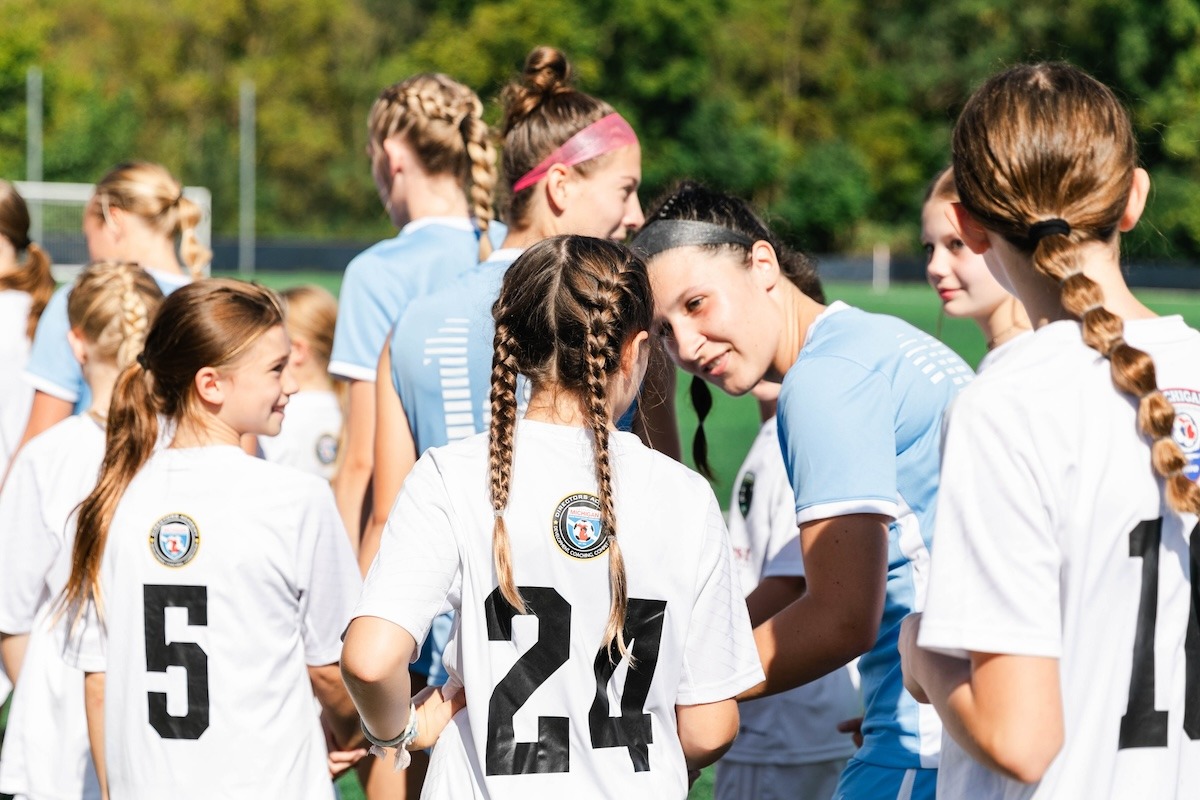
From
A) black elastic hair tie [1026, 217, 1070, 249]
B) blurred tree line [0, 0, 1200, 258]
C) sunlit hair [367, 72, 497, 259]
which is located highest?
blurred tree line [0, 0, 1200, 258]

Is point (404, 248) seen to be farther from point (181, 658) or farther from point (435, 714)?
point (435, 714)

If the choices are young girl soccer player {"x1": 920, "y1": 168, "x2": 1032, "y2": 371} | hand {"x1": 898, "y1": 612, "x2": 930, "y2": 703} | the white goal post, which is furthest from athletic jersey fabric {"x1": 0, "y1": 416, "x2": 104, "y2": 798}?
the white goal post

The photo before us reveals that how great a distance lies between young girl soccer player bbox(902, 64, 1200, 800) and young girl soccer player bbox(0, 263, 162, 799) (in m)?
2.16

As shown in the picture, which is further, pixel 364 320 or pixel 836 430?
pixel 364 320

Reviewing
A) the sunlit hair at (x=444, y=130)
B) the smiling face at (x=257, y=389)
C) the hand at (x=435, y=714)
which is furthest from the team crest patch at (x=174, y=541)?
the sunlit hair at (x=444, y=130)

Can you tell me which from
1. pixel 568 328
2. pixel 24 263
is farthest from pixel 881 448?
pixel 24 263

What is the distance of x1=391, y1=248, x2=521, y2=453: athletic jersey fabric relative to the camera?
310 centimetres

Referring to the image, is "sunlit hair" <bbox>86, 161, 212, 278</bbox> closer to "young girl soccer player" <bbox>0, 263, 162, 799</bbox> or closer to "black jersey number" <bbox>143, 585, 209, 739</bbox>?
"young girl soccer player" <bbox>0, 263, 162, 799</bbox>

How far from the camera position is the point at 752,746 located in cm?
374

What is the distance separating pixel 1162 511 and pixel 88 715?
2202 millimetres

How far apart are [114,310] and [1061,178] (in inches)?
106

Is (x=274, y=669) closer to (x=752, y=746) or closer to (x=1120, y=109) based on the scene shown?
(x=752, y=746)

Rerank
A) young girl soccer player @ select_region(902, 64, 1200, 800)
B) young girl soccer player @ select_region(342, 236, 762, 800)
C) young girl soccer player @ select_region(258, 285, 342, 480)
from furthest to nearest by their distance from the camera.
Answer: young girl soccer player @ select_region(258, 285, 342, 480), young girl soccer player @ select_region(342, 236, 762, 800), young girl soccer player @ select_region(902, 64, 1200, 800)

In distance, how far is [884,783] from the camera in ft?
8.50
